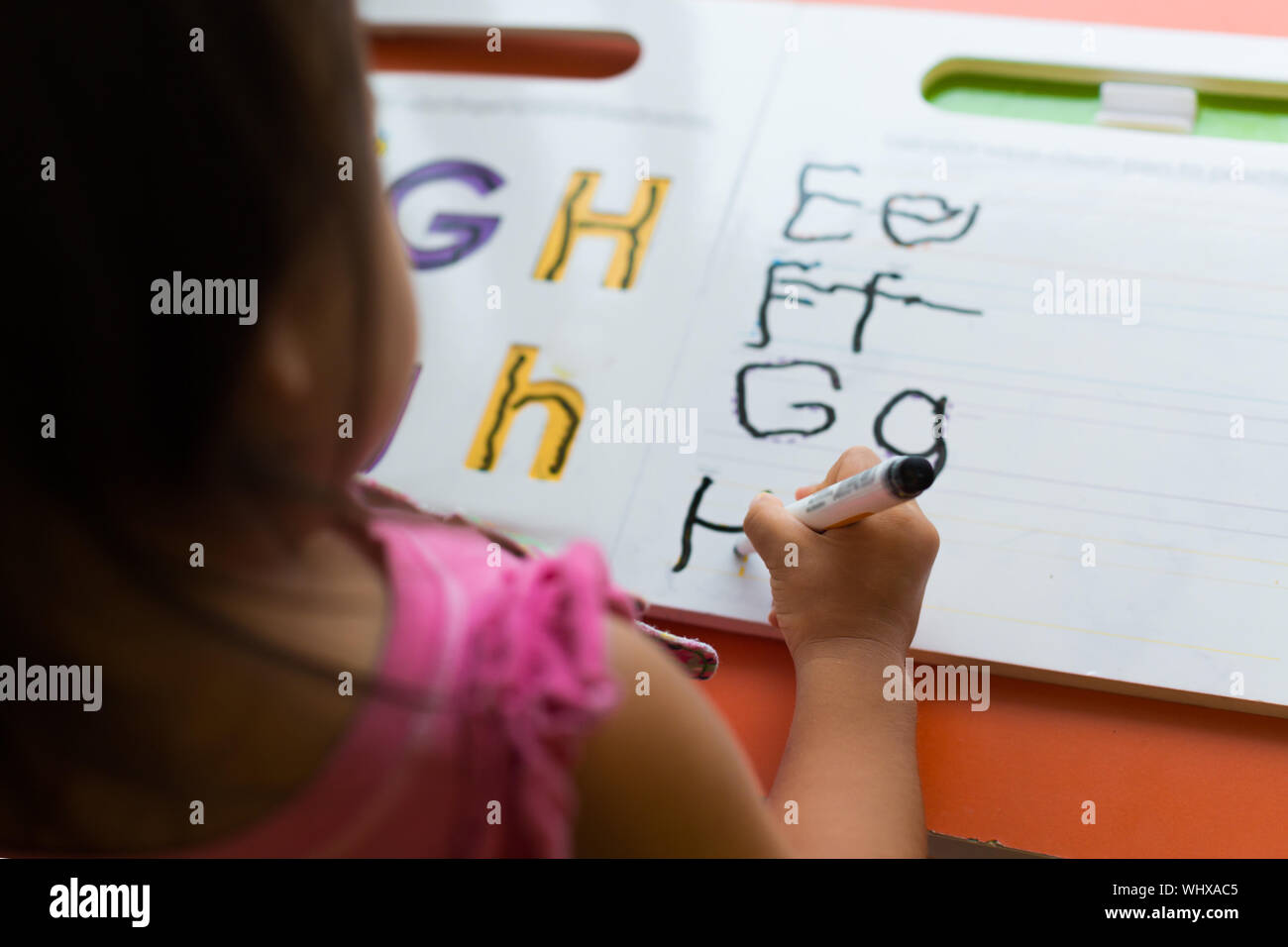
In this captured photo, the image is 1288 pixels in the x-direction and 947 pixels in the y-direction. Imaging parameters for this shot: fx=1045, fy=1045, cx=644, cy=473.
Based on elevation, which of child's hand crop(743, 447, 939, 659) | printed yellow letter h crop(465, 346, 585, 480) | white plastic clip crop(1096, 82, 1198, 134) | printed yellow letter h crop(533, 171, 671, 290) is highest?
Result: white plastic clip crop(1096, 82, 1198, 134)

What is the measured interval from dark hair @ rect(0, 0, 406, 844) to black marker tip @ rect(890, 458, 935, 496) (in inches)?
9.6

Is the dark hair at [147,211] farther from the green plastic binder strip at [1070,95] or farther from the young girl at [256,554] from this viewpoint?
the green plastic binder strip at [1070,95]

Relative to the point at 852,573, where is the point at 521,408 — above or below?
above

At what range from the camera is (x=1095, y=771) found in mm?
487

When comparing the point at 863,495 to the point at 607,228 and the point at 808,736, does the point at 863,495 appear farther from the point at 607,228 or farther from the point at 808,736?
the point at 607,228

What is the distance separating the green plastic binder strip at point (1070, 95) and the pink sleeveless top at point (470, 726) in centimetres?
56

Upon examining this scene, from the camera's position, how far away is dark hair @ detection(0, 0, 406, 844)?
228mm

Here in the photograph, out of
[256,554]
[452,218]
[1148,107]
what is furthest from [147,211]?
[1148,107]

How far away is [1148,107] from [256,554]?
643 mm

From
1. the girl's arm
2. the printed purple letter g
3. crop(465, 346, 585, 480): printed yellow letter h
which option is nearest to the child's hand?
the girl's arm

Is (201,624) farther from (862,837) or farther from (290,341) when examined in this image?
(862,837)

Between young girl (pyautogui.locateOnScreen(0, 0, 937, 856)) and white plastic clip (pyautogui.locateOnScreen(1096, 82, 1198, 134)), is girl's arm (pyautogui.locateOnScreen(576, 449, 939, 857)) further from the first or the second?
white plastic clip (pyautogui.locateOnScreen(1096, 82, 1198, 134))

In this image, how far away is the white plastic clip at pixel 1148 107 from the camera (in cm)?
68

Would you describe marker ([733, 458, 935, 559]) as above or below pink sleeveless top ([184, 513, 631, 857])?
above
